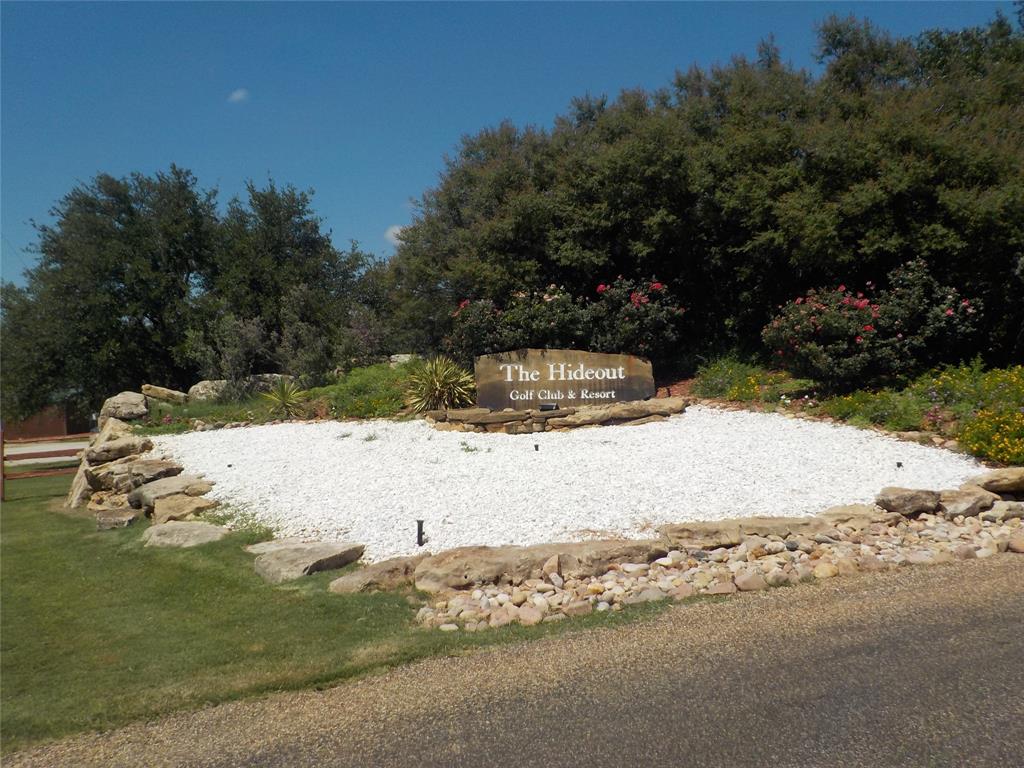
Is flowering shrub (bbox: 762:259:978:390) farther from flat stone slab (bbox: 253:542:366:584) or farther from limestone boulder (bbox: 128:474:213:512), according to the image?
limestone boulder (bbox: 128:474:213:512)

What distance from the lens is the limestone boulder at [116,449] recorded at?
12484 millimetres

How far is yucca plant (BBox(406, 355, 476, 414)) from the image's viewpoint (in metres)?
14.1

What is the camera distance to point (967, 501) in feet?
25.4

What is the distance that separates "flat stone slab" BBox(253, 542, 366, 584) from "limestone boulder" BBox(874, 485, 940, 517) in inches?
202

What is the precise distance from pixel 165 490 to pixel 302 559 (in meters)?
3.97

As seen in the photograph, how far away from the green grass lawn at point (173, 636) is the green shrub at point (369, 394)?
275 inches

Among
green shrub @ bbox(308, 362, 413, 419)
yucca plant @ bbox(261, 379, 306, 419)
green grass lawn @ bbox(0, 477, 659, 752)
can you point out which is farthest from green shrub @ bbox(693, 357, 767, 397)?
green grass lawn @ bbox(0, 477, 659, 752)

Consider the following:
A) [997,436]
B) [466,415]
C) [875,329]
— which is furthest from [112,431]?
[997,436]

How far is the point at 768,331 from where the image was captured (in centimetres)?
1365

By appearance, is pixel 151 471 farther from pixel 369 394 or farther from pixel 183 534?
pixel 369 394

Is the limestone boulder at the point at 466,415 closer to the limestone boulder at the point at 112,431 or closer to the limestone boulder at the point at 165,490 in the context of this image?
the limestone boulder at the point at 165,490

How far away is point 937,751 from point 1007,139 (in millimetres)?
13488

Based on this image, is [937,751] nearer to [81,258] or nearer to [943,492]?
[943,492]

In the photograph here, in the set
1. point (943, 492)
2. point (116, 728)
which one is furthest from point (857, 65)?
point (116, 728)
